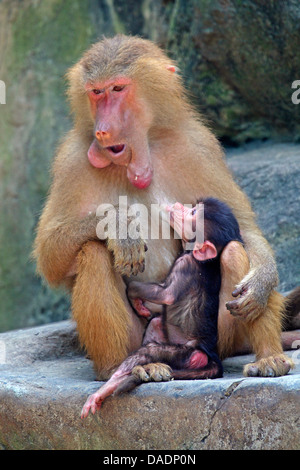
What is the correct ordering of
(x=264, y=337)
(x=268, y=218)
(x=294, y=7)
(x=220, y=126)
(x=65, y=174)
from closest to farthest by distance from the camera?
(x=264, y=337), (x=65, y=174), (x=294, y=7), (x=268, y=218), (x=220, y=126)

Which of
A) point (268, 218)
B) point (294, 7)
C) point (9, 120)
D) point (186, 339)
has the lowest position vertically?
point (186, 339)

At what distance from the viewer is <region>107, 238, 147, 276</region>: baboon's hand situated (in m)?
3.79

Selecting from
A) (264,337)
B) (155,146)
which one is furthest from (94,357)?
(155,146)

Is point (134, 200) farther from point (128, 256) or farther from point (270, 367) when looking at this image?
point (270, 367)

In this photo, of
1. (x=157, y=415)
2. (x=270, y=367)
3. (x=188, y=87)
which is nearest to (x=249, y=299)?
(x=270, y=367)

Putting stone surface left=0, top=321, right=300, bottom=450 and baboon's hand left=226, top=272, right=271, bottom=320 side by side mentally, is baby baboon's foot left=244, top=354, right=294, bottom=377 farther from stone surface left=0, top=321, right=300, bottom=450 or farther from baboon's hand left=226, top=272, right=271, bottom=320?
baboon's hand left=226, top=272, right=271, bottom=320

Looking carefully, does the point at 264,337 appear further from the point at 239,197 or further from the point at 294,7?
the point at 294,7

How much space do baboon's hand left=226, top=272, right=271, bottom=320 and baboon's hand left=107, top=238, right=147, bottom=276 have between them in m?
0.46

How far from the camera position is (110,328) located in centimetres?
380

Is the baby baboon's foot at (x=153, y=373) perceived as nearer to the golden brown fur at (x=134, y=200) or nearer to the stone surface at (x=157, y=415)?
the stone surface at (x=157, y=415)

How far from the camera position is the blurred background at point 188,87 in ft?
19.6

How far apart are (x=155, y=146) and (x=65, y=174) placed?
1.62ft

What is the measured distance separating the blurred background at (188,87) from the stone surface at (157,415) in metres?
2.46

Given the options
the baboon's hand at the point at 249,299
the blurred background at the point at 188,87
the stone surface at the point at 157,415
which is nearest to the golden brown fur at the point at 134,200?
the baboon's hand at the point at 249,299
